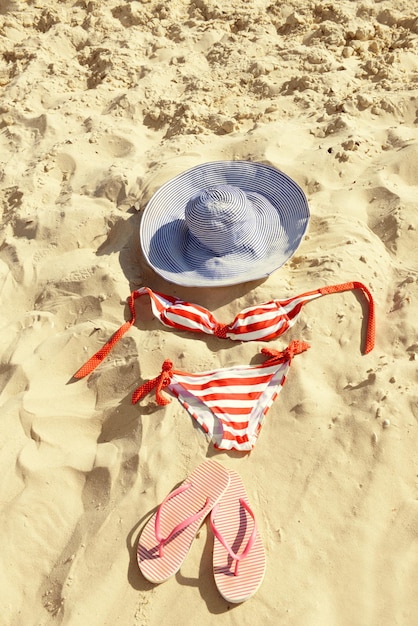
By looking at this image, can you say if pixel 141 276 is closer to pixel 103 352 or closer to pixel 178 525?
pixel 103 352

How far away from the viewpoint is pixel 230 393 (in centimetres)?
223

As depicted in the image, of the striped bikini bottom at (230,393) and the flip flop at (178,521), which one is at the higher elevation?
the striped bikini bottom at (230,393)

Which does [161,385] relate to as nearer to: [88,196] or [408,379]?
[408,379]

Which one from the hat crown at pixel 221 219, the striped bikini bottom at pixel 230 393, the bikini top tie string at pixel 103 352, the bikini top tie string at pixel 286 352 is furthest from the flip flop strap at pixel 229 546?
the hat crown at pixel 221 219

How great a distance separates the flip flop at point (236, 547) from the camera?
1.76 m

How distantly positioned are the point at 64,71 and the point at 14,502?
3.34 meters

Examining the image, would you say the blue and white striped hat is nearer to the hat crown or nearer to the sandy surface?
the hat crown

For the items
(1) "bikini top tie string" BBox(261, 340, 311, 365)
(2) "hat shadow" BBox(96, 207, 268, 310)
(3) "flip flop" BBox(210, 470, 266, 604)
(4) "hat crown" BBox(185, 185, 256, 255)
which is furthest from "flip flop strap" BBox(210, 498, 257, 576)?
(4) "hat crown" BBox(185, 185, 256, 255)

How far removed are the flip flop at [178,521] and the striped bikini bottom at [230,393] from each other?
5.4 inches

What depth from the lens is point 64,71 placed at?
4.16 metres

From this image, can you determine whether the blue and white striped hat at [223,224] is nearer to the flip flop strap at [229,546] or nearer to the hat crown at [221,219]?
the hat crown at [221,219]

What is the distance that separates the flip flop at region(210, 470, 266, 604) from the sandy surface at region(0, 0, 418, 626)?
41 mm

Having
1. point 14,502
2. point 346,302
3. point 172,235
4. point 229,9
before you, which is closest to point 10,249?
point 172,235

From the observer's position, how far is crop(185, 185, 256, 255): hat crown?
8.16ft
